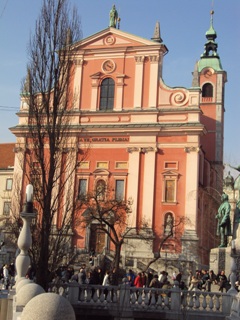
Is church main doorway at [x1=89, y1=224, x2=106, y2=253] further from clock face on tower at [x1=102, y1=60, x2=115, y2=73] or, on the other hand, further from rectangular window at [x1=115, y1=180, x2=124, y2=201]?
clock face on tower at [x1=102, y1=60, x2=115, y2=73]

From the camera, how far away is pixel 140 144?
39.0 m

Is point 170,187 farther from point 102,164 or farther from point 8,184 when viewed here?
point 8,184

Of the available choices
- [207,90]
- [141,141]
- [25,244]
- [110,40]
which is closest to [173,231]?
[141,141]

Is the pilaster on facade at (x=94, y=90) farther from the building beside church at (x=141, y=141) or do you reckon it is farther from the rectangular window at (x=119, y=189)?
the rectangular window at (x=119, y=189)

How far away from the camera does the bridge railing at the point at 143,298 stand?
15211 mm

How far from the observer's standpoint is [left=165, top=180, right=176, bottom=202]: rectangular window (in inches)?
1499

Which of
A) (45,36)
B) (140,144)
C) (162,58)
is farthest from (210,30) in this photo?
(45,36)

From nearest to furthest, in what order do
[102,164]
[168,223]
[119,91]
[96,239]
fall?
[168,223]
[96,239]
[102,164]
[119,91]

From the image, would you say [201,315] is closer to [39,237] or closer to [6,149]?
[39,237]

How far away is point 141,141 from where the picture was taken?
3900 cm

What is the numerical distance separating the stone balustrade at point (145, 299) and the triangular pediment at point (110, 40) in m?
27.7

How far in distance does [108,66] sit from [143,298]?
92.0ft

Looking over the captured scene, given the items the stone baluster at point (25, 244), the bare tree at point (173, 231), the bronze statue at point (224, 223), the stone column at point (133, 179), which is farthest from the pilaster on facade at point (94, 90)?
the stone baluster at point (25, 244)

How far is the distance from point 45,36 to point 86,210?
19764mm
